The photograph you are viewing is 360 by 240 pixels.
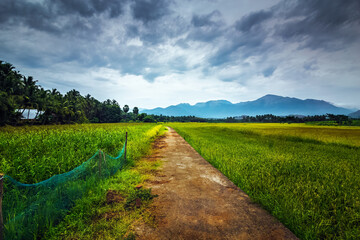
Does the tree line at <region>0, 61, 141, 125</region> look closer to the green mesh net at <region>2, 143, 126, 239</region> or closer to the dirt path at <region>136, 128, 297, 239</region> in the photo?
the green mesh net at <region>2, 143, 126, 239</region>

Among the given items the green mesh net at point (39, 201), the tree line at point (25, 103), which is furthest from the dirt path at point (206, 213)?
the tree line at point (25, 103)

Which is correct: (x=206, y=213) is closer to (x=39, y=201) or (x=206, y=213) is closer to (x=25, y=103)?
(x=39, y=201)

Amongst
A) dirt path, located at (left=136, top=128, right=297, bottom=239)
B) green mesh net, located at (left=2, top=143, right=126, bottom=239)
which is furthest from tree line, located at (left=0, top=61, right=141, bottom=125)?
dirt path, located at (left=136, top=128, right=297, bottom=239)

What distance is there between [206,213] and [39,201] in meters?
3.51

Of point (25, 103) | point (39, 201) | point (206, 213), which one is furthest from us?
point (25, 103)

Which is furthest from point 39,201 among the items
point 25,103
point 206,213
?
point 25,103

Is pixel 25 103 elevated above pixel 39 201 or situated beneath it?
elevated above

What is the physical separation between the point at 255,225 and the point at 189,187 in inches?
78.0

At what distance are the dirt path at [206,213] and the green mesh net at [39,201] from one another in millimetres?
1785

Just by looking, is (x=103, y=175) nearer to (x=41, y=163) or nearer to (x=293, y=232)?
(x=41, y=163)

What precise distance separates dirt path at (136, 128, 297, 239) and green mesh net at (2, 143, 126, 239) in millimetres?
1785

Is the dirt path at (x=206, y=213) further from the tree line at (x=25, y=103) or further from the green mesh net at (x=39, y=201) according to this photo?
the tree line at (x=25, y=103)

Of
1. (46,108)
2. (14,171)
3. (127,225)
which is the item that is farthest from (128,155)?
(46,108)

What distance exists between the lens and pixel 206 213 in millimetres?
3078
